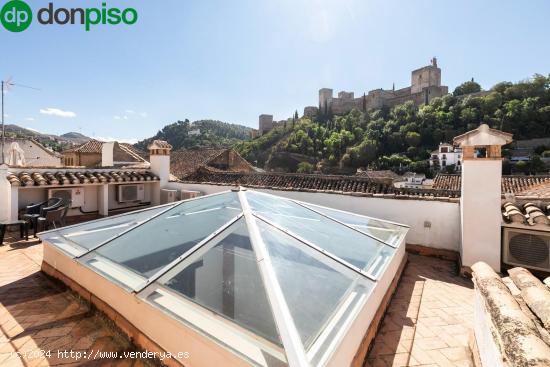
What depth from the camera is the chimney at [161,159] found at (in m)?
11.0

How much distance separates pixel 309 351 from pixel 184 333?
961 mm

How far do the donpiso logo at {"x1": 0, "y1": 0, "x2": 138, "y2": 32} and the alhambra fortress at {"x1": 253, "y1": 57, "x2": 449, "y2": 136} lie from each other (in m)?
74.4

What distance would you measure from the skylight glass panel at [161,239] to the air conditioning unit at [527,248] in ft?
15.2

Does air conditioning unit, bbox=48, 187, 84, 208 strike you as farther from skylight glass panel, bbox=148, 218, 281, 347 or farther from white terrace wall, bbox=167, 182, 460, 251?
skylight glass panel, bbox=148, 218, 281, 347

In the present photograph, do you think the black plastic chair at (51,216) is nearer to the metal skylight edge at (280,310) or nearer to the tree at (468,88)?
the metal skylight edge at (280,310)

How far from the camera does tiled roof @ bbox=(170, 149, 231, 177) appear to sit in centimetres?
2059

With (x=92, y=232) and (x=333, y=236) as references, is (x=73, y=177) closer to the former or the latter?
(x=92, y=232)

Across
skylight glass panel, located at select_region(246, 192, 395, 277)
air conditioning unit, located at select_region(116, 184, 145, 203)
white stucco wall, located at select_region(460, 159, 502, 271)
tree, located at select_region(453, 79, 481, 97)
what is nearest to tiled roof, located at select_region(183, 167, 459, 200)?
air conditioning unit, located at select_region(116, 184, 145, 203)

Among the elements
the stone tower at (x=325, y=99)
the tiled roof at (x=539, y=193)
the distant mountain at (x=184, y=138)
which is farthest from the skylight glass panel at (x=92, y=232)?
the stone tower at (x=325, y=99)

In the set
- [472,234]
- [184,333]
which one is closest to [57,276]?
[184,333]

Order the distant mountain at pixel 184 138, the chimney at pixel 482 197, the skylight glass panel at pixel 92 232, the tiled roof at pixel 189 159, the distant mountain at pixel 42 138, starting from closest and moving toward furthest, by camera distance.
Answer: the skylight glass panel at pixel 92 232 → the chimney at pixel 482 197 → the tiled roof at pixel 189 159 → the distant mountain at pixel 42 138 → the distant mountain at pixel 184 138

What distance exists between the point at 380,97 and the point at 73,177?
3028 inches

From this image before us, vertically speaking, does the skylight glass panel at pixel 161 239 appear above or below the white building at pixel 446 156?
below

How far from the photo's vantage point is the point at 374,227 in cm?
438
